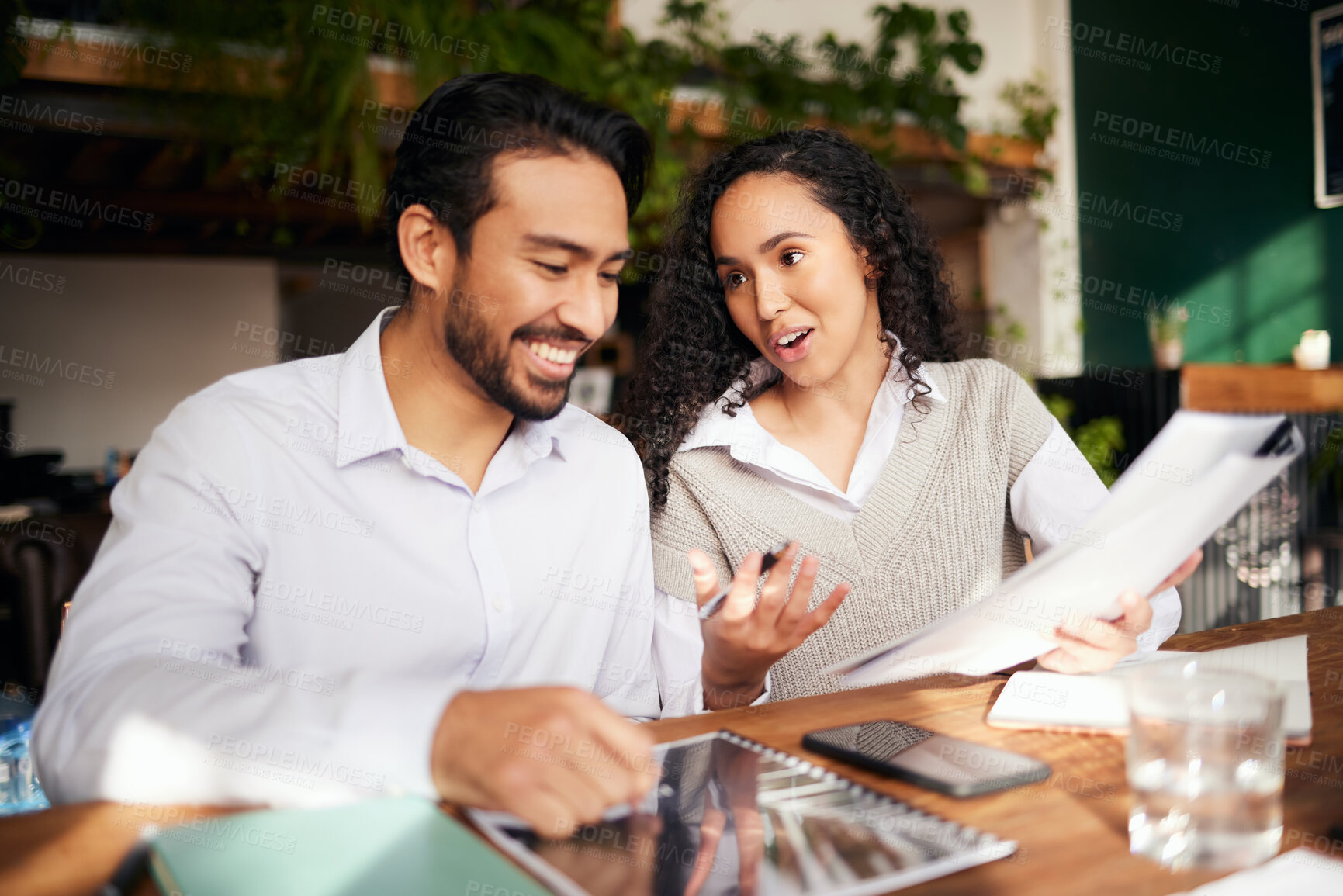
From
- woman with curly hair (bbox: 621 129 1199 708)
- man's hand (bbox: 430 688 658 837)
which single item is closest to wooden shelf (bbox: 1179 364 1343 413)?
woman with curly hair (bbox: 621 129 1199 708)

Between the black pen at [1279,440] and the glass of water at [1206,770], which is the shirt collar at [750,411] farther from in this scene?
the glass of water at [1206,770]

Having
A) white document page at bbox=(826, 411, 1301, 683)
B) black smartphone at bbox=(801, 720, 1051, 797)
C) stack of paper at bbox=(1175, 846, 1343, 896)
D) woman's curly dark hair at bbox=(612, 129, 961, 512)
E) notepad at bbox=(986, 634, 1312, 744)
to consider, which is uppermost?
woman's curly dark hair at bbox=(612, 129, 961, 512)

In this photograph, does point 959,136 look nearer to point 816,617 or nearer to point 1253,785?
point 816,617

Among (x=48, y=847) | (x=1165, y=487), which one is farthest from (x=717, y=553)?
(x=48, y=847)

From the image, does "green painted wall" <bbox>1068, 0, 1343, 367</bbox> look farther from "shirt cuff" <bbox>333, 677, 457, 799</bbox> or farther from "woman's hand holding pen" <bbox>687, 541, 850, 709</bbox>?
"shirt cuff" <bbox>333, 677, 457, 799</bbox>

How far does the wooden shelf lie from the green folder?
4060mm

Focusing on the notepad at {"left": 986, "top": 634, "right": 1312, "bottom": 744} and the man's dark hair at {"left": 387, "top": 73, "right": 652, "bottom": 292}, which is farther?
the man's dark hair at {"left": 387, "top": 73, "right": 652, "bottom": 292}

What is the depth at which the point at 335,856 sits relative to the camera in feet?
2.17

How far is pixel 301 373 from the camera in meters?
1.34

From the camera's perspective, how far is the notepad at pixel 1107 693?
952 mm

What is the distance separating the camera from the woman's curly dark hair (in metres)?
1.74

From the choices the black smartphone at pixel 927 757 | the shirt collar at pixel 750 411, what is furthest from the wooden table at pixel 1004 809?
the shirt collar at pixel 750 411

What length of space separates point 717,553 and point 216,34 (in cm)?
270

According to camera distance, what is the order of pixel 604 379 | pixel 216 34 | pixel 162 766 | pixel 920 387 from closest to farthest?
pixel 162 766
pixel 920 387
pixel 216 34
pixel 604 379
